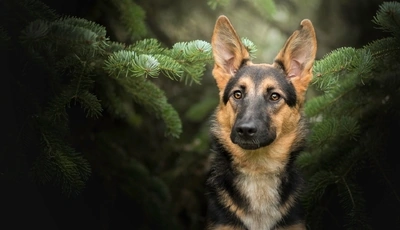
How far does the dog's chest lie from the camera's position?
4.70m

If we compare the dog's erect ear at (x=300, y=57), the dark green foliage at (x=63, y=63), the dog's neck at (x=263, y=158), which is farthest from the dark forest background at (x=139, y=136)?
the dog's neck at (x=263, y=158)

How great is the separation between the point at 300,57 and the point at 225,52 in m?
0.63

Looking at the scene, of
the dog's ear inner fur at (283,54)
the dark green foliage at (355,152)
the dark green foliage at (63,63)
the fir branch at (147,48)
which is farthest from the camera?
the dark green foliage at (355,152)

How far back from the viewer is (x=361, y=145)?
5383 mm

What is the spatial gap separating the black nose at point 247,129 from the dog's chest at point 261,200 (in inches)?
19.1

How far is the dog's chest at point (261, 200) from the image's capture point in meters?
4.70

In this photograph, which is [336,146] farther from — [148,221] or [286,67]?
[148,221]

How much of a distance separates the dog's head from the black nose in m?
0.07

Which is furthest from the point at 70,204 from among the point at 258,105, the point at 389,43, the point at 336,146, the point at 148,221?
the point at 389,43

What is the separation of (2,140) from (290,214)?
2.29 meters

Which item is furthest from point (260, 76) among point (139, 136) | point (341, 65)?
point (139, 136)

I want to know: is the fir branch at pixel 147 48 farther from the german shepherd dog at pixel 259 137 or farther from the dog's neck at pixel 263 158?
the dog's neck at pixel 263 158

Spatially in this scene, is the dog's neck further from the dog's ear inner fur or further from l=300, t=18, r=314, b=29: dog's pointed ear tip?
l=300, t=18, r=314, b=29: dog's pointed ear tip

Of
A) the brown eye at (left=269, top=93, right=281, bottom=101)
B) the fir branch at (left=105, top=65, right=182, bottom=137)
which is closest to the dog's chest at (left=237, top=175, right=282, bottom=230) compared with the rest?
the brown eye at (left=269, top=93, right=281, bottom=101)
